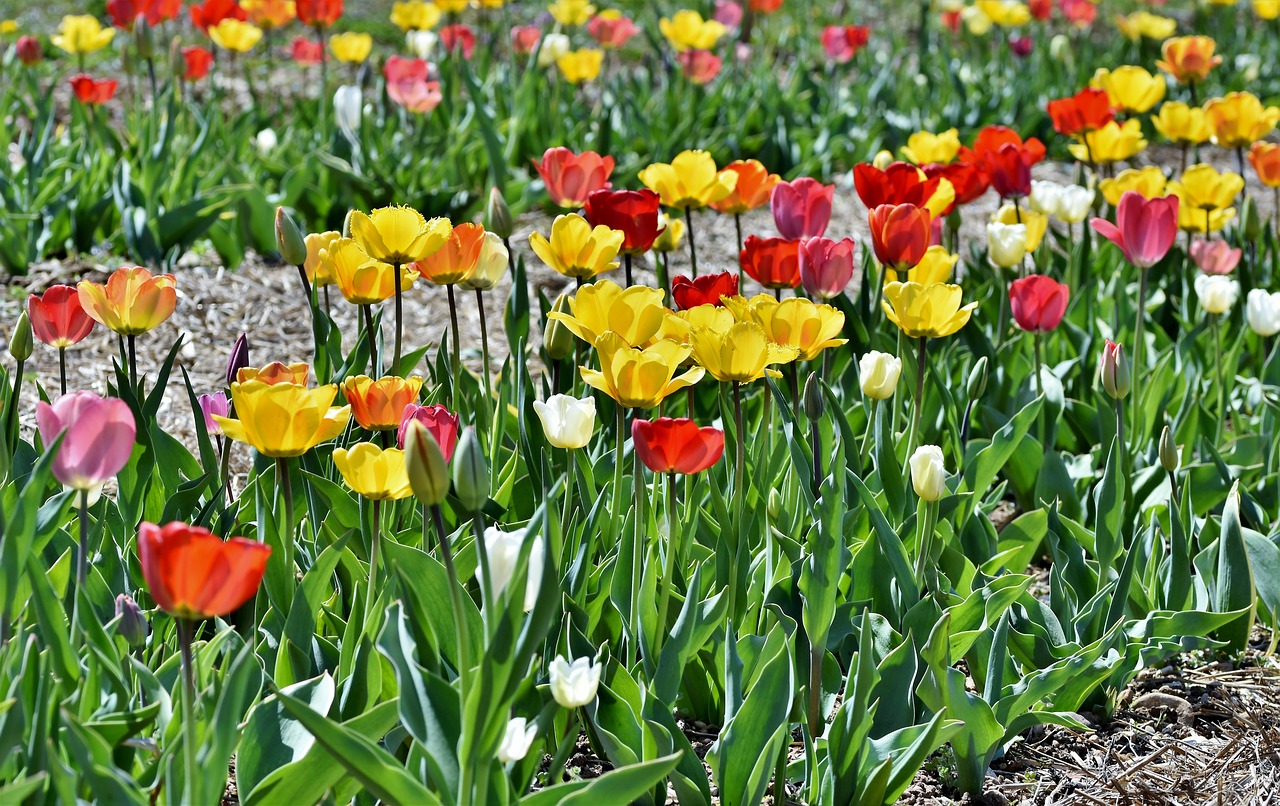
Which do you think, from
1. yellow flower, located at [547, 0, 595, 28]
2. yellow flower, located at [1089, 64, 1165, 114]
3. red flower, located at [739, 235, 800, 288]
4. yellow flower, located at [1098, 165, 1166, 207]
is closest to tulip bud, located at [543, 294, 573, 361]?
red flower, located at [739, 235, 800, 288]

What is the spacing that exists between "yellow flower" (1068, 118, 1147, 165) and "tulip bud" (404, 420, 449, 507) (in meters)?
2.56

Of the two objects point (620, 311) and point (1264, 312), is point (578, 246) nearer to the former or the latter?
point (620, 311)

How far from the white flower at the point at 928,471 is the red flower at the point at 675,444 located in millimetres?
325

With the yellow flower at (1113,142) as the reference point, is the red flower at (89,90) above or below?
above

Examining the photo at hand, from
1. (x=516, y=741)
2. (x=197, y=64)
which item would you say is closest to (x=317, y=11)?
(x=197, y=64)

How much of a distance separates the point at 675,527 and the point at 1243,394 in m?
→ 1.97

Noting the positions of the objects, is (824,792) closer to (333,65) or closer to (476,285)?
(476,285)

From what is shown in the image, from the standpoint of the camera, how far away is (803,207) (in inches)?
92.4

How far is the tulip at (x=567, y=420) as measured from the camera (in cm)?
158

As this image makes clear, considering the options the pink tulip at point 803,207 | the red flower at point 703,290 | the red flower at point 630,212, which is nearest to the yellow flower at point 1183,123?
the pink tulip at point 803,207

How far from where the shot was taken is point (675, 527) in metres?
1.67

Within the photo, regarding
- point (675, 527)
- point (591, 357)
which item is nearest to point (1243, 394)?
point (591, 357)

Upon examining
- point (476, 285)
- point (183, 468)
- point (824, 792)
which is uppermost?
point (476, 285)

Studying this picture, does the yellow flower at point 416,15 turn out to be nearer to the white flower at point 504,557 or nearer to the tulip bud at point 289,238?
the tulip bud at point 289,238
